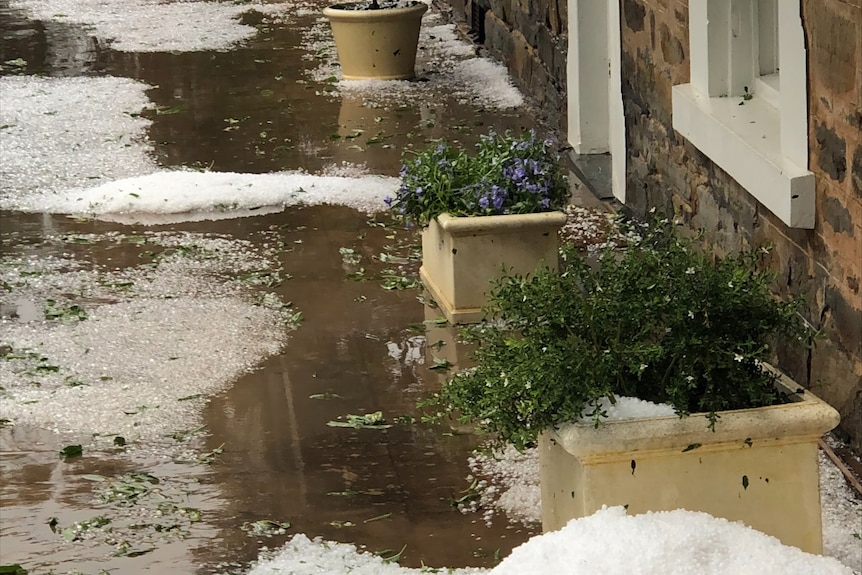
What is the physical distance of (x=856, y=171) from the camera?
428 centimetres

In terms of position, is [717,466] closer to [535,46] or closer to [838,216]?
[838,216]

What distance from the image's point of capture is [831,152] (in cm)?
445

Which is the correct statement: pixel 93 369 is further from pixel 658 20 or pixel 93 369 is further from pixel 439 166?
pixel 658 20

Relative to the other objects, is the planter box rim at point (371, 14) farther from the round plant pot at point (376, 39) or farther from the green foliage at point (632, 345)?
the green foliage at point (632, 345)

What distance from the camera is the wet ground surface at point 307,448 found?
13.7 ft

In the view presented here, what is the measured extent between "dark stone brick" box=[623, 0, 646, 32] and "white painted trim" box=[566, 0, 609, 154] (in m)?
1.24

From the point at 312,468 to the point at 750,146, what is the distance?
1.98 meters

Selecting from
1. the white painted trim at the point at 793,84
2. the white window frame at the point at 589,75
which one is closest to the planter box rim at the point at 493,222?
the white painted trim at the point at 793,84

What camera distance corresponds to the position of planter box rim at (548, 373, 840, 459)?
3318 millimetres

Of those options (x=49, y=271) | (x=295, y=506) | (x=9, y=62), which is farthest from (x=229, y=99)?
(x=295, y=506)

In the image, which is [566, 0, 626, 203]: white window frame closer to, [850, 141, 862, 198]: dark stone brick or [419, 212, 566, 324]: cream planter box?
[419, 212, 566, 324]: cream planter box

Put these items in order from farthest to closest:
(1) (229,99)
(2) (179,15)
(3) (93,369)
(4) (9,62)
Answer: (2) (179,15) → (4) (9,62) → (1) (229,99) → (3) (93,369)

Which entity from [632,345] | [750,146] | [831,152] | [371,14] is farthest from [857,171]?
[371,14]

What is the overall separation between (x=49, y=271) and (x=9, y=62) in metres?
6.43
